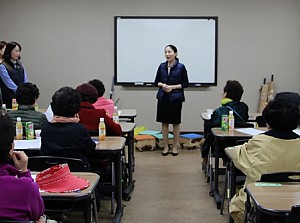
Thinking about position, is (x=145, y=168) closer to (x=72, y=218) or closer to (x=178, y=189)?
(x=178, y=189)

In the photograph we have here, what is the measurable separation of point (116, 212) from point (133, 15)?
4413 mm

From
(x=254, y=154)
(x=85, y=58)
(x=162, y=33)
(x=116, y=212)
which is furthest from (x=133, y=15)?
(x=254, y=154)

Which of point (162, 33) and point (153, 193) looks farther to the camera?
point (162, 33)

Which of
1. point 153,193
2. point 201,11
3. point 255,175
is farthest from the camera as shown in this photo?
point 201,11

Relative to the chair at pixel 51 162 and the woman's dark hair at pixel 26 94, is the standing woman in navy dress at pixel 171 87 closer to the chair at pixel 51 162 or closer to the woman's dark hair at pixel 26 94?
the woman's dark hair at pixel 26 94

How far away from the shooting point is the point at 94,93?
3.72 meters

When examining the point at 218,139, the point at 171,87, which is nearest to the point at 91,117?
the point at 218,139

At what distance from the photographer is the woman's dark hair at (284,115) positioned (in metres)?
2.48

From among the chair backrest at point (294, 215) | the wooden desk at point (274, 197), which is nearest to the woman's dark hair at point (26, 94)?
the wooden desk at point (274, 197)

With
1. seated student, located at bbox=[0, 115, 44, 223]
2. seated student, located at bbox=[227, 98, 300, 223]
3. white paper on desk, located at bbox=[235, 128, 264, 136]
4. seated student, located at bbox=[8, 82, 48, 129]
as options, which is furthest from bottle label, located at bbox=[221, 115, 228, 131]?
seated student, located at bbox=[0, 115, 44, 223]

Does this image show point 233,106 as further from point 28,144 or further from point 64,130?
point 28,144

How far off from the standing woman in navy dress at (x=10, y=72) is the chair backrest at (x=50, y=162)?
2899 millimetres

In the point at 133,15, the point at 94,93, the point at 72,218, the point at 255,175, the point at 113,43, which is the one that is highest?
the point at 133,15

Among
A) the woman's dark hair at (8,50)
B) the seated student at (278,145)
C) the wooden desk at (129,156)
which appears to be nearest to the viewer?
the seated student at (278,145)
